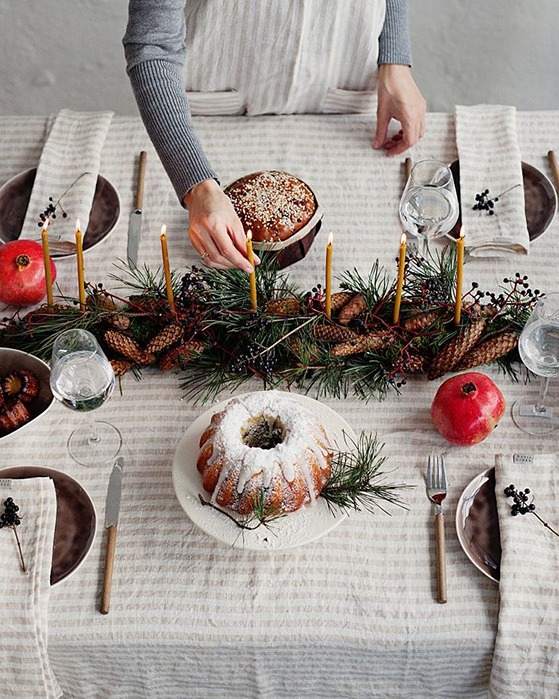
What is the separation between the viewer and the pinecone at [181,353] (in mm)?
1443

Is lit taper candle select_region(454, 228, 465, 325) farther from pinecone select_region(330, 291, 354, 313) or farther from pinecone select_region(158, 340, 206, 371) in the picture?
pinecone select_region(158, 340, 206, 371)

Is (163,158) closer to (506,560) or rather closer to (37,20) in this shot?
(506,560)

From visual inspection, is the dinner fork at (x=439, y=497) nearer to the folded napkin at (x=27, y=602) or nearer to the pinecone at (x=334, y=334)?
the pinecone at (x=334, y=334)

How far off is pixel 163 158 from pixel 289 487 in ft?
2.53

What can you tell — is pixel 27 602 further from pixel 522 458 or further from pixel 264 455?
pixel 522 458

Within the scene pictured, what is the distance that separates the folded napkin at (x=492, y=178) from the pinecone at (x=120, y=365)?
692 millimetres

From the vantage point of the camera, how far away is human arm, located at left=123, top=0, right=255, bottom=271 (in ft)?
5.15

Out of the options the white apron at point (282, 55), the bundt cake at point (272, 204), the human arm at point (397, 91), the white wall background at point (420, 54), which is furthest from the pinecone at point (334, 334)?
the white wall background at point (420, 54)

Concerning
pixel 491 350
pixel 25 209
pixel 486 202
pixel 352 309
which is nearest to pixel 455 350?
pixel 491 350

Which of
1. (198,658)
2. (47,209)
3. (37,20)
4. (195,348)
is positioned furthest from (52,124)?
(37,20)

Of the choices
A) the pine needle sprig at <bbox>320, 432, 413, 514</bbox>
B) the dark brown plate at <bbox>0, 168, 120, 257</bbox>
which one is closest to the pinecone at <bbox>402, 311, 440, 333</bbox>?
the pine needle sprig at <bbox>320, 432, 413, 514</bbox>

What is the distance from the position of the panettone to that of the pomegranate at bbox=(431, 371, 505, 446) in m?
0.42

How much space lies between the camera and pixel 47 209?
1.69m

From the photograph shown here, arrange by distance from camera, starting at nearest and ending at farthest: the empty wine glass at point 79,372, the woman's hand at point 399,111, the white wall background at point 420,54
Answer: the empty wine glass at point 79,372, the woman's hand at point 399,111, the white wall background at point 420,54
